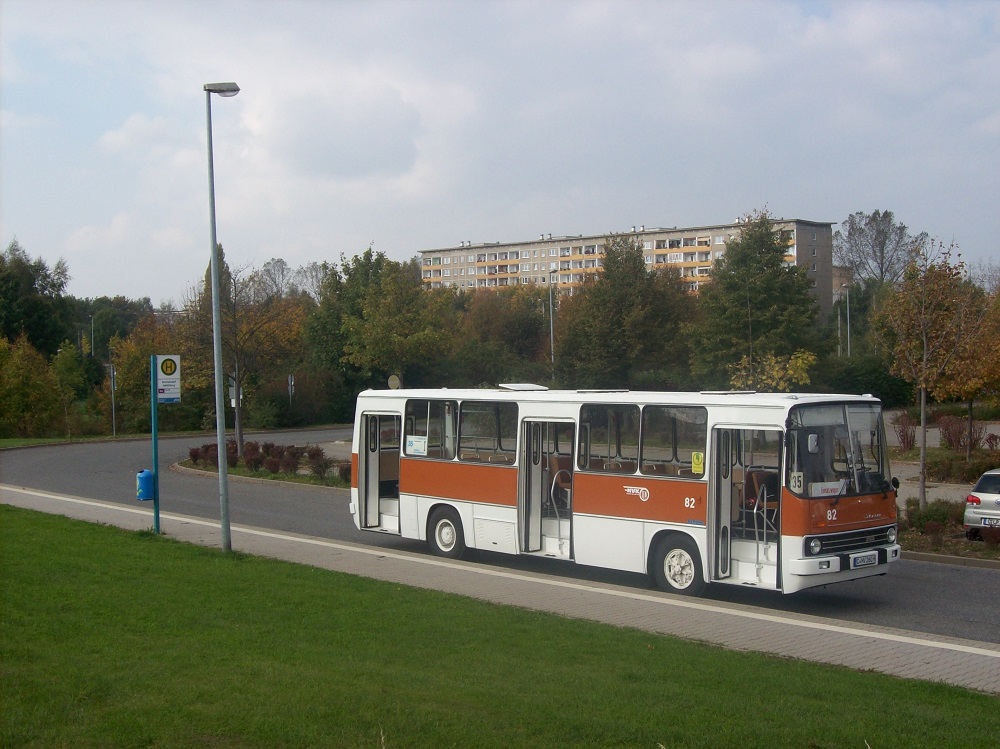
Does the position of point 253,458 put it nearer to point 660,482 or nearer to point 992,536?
point 660,482

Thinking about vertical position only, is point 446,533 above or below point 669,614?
above

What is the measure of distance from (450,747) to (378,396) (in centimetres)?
1214

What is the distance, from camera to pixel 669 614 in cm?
1142

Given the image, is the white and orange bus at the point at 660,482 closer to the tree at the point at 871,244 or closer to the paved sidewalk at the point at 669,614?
the paved sidewalk at the point at 669,614

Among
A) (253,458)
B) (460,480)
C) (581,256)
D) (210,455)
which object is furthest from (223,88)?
(581,256)

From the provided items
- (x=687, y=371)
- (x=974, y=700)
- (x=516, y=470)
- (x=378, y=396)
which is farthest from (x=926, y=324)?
(x=687, y=371)

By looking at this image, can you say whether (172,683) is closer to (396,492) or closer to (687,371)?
(396,492)

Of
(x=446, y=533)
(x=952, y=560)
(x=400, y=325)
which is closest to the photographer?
(x=952, y=560)

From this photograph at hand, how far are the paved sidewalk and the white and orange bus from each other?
0.55 m

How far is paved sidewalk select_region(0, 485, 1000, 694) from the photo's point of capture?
30.5ft

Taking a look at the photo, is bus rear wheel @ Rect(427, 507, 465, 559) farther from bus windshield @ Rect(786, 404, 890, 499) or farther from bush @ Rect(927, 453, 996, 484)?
bush @ Rect(927, 453, 996, 484)

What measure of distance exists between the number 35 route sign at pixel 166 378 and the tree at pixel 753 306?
1138 inches

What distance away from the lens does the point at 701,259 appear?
4919 inches

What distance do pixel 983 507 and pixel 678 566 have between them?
7.18 metres
